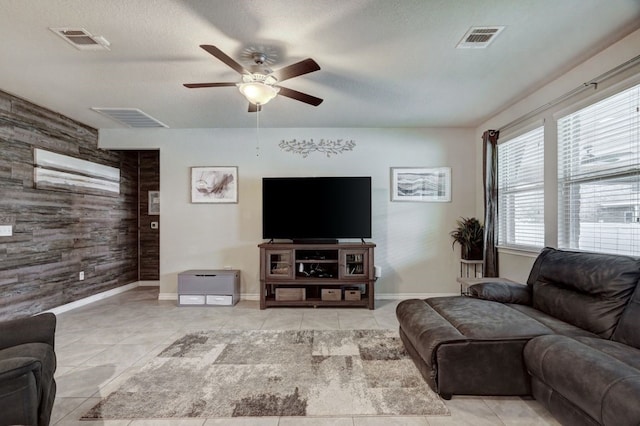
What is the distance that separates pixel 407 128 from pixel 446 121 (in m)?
0.56

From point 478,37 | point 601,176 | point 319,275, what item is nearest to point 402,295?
point 319,275

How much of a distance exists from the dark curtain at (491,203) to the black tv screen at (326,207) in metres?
1.52

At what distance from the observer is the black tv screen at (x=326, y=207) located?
4332mm

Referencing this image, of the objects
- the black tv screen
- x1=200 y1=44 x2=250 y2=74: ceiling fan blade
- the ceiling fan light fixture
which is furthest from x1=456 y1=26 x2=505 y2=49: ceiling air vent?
the black tv screen

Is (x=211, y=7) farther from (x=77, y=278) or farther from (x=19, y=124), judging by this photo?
(x=77, y=278)

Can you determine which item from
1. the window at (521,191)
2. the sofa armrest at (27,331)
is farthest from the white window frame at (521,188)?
the sofa armrest at (27,331)

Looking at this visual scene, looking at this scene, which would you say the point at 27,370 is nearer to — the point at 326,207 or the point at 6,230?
the point at 6,230

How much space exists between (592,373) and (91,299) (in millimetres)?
5701

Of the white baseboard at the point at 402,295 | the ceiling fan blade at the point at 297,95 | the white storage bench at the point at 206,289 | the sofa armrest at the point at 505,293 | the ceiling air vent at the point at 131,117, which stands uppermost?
the ceiling air vent at the point at 131,117

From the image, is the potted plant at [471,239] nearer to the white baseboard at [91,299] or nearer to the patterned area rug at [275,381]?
the patterned area rug at [275,381]

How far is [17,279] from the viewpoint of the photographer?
3555mm

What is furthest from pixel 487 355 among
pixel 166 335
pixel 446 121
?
pixel 446 121

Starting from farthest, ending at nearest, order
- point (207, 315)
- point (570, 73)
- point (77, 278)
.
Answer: point (77, 278), point (207, 315), point (570, 73)

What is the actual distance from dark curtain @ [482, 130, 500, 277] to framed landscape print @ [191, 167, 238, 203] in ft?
11.6
